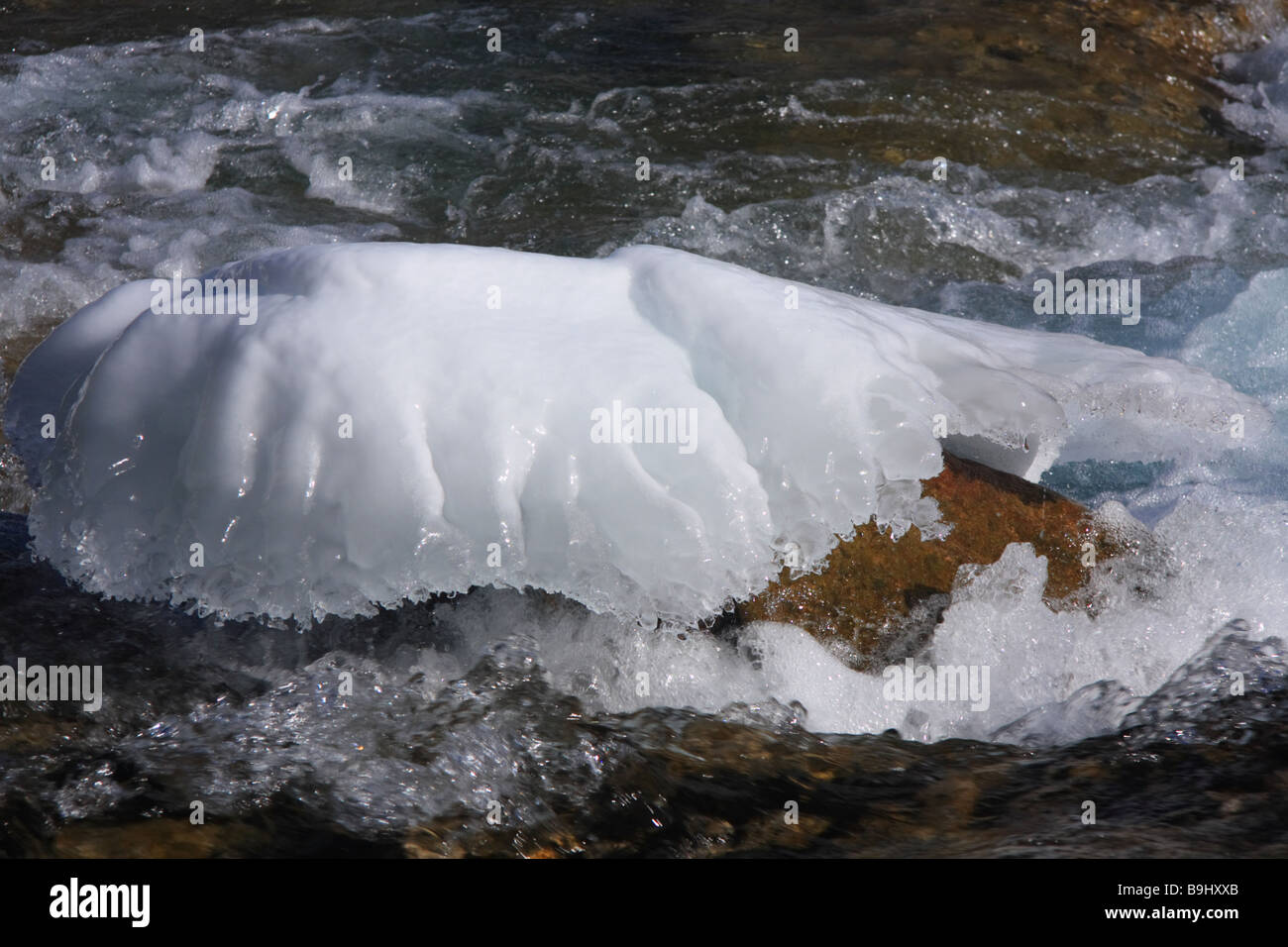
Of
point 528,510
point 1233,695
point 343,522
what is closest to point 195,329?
point 343,522

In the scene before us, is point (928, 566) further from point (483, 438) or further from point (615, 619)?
point (483, 438)

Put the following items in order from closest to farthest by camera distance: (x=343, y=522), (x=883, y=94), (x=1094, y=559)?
(x=343, y=522) → (x=1094, y=559) → (x=883, y=94)

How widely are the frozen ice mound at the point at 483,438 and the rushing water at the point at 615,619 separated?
0.99 feet

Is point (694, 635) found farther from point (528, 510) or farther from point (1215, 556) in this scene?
point (1215, 556)

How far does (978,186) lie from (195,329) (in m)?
4.51

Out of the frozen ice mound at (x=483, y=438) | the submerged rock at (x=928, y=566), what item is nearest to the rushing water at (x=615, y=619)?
the submerged rock at (x=928, y=566)

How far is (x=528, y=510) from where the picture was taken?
247 cm

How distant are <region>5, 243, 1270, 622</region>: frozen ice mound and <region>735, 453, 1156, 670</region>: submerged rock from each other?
29 cm

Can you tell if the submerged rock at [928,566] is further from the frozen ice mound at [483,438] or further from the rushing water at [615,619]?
the frozen ice mound at [483,438]

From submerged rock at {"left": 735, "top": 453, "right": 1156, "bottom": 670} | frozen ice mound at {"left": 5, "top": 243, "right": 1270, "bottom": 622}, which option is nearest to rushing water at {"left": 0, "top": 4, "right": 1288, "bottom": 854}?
submerged rock at {"left": 735, "top": 453, "right": 1156, "bottom": 670}

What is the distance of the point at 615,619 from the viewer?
2.83 meters

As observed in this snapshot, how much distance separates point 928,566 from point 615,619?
0.81 metres

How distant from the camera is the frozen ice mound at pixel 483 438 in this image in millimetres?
2449

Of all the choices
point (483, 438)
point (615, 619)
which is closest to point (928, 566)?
point (615, 619)
